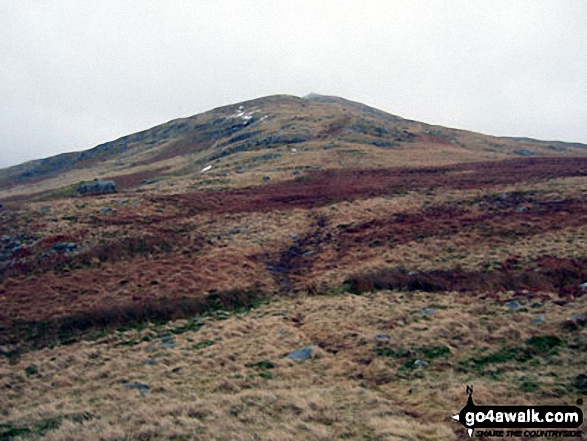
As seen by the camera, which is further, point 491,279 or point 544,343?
point 491,279

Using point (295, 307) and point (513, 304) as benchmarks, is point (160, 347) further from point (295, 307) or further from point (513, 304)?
point (513, 304)

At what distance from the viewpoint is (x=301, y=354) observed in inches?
601

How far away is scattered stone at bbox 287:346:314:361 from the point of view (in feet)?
49.1

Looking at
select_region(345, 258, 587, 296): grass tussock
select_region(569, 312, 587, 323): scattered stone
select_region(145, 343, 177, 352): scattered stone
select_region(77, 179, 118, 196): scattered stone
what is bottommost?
select_region(145, 343, 177, 352): scattered stone

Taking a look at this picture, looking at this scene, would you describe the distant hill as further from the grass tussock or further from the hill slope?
the grass tussock

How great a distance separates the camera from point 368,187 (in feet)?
150

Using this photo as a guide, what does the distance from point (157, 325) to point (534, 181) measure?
40228 millimetres

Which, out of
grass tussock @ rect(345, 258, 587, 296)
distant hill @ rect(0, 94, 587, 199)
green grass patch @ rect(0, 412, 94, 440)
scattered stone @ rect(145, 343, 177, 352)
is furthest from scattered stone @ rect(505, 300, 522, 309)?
distant hill @ rect(0, 94, 587, 199)

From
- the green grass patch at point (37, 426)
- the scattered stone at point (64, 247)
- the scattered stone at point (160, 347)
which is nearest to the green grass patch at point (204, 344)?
the scattered stone at point (160, 347)

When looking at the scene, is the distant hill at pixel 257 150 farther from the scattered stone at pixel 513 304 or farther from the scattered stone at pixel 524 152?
the scattered stone at pixel 513 304

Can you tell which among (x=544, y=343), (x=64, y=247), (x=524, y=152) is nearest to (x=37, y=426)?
(x=544, y=343)

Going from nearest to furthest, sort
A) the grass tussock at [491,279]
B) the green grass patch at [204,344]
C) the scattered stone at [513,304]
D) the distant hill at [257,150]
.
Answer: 1. the green grass patch at [204,344]
2. the scattered stone at [513,304]
3. the grass tussock at [491,279]
4. the distant hill at [257,150]

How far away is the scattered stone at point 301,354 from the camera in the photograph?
15.0 metres

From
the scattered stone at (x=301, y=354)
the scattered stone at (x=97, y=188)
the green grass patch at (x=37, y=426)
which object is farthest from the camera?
the scattered stone at (x=97, y=188)
